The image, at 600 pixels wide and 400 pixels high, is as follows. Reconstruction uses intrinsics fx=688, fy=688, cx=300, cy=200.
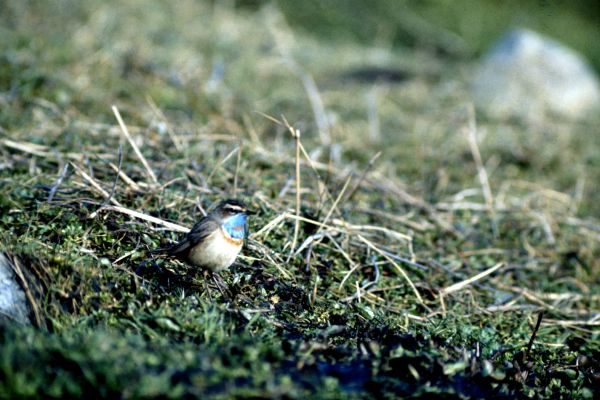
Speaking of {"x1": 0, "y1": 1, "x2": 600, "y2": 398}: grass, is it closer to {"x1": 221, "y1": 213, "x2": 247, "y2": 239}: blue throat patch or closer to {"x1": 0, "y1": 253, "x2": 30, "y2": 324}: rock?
{"x1": 0, "y1": 253, "x2": 30, "y2": 324}: rock

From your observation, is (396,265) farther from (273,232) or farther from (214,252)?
(214,252)

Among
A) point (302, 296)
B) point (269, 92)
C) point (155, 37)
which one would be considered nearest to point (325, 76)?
point (269, 92)

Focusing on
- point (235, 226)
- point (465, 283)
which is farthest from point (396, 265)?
point (235, 226)

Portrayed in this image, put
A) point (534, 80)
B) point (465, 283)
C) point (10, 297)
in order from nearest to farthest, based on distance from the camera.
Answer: point (10, 297)
point (465, 283)
point (534, 80)

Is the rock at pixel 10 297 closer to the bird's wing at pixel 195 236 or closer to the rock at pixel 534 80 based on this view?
the bird's wing at pixel 195 236

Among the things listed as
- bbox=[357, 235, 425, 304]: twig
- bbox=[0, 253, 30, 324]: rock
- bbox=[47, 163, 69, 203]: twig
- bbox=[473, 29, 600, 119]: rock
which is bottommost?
bbox=[473, 29, 600, 119]: rock

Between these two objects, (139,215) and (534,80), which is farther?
(534,80)

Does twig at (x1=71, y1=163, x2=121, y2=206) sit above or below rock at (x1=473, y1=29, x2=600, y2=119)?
above

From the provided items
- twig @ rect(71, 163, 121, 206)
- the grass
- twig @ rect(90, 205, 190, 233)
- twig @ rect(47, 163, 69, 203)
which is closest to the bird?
the grass
